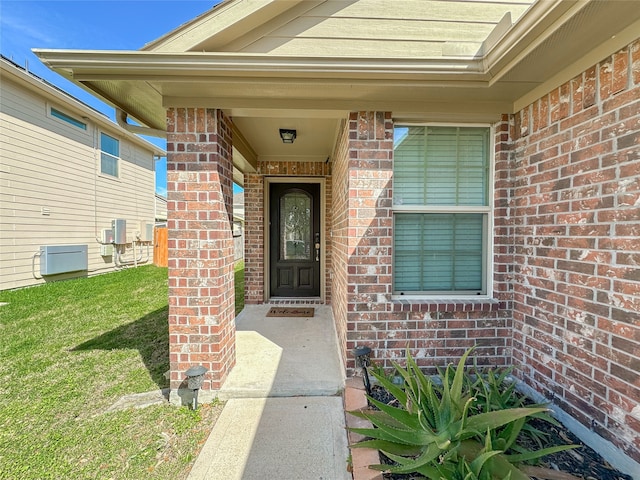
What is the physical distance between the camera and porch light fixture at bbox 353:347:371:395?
2.28m

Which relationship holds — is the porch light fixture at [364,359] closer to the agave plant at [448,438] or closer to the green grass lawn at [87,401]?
the agave plant at [448,438]

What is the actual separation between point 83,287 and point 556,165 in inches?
343

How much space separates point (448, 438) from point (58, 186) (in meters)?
9.69

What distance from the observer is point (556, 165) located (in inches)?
80.0

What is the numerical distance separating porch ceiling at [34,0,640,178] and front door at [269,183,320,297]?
2.64 m

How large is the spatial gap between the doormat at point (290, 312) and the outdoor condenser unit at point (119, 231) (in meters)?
7.00

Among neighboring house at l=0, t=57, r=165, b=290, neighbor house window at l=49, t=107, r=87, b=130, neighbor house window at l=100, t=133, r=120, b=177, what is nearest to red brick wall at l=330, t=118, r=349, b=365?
neighboring house at l=0, t=57, r=165, b=290

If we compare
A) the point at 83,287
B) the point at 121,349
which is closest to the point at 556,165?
the point at 121,349

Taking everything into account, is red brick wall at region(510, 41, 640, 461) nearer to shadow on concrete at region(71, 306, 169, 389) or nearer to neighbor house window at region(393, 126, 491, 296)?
neighbor house window at region(393, 126, 491, 296)

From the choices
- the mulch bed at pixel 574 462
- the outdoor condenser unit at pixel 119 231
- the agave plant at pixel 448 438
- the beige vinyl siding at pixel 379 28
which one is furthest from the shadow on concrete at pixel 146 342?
the outdoor condenser unit at pixel 119 231

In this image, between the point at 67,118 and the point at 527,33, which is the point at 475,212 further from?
the point at 67,118

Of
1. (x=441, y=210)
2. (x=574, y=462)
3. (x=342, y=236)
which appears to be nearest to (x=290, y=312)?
(x=342, y=236)

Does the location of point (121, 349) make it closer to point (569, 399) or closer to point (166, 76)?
point (166, 76)

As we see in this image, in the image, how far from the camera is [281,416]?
2.22 meters
